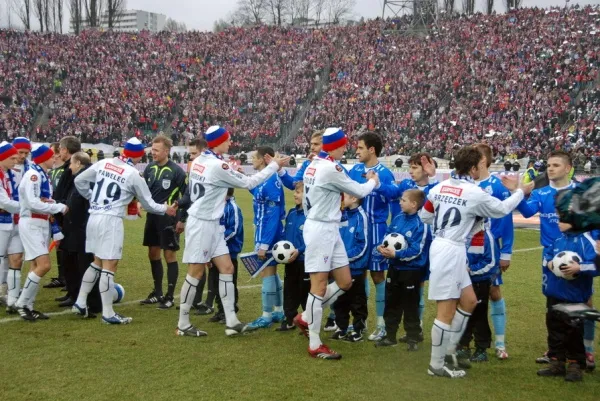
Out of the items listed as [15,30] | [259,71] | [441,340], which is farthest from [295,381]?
[15,30]

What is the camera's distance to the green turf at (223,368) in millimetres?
5793

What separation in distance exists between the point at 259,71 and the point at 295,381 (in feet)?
149

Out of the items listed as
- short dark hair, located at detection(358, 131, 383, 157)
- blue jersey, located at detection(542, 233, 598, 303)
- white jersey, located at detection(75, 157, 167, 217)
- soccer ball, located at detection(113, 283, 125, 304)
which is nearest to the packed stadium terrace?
short dark hair, located at detection(358, 131, 383, 157)

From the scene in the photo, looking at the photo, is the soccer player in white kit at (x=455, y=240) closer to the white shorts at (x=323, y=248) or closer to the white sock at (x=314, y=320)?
the white shorts at (x=323, y=248)

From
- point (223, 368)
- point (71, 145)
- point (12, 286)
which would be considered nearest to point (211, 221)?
point (223, 368)

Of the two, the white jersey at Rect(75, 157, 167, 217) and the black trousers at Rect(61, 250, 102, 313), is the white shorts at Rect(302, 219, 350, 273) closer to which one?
the white jersey at Rect(75, 157, 167, 217)

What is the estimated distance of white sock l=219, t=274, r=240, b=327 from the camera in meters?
7.68

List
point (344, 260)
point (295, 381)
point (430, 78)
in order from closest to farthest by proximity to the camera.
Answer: point (295, 381), point (344, 260), point (430, 78)

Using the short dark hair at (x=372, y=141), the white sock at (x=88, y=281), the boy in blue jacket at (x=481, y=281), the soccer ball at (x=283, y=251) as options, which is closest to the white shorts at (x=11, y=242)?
the white sock at (x=88, y=281)

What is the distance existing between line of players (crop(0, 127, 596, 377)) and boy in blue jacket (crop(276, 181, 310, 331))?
0.64 ft

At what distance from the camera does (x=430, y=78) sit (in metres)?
43.5

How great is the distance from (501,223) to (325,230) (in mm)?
1918

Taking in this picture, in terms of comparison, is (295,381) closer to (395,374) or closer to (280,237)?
(395,374)

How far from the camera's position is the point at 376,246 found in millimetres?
7652
